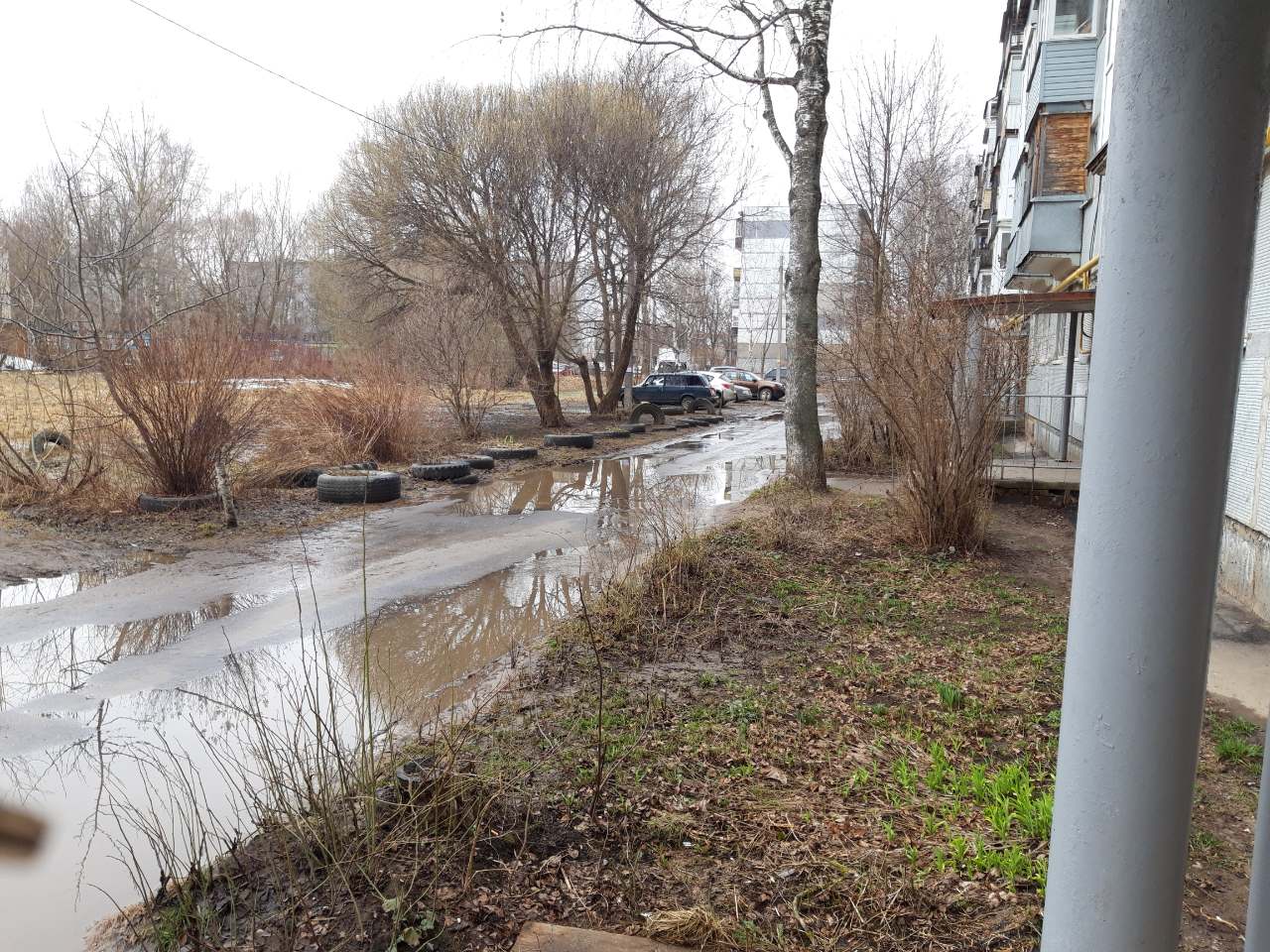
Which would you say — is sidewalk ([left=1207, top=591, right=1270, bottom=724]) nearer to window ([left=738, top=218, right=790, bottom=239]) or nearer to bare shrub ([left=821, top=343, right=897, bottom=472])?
bare shrub ([left=821, top=343, right=897, bottom=472])

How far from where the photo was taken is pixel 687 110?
26.6 m

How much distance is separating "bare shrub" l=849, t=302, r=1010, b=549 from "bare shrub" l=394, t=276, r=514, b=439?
12.0m

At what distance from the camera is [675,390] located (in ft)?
116

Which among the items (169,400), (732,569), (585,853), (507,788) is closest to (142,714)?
(507,788)

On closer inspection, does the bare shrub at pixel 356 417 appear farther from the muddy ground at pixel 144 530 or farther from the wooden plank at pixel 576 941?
the wooden plank at pixel 576 941

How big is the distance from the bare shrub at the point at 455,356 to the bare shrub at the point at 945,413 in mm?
11987

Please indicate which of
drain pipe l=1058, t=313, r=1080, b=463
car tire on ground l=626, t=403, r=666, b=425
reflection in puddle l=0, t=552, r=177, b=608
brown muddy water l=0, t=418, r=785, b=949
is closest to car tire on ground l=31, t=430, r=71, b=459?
reflection in puddle l=0, t=552, r=177, b=608

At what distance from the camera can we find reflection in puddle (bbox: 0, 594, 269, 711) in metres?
5.40

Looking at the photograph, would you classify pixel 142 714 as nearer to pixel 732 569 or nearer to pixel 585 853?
pixel 585 853

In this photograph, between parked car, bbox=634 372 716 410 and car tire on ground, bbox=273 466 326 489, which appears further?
parked car, bbox=634 372 716 410

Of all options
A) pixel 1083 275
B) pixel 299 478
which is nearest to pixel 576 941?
pixel 299 478

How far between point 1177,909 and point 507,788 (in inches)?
89.9

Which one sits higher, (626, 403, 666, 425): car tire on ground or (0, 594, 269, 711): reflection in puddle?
(626, 403, 666, 425): car tire on ground

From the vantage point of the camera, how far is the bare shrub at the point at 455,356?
18547mm
